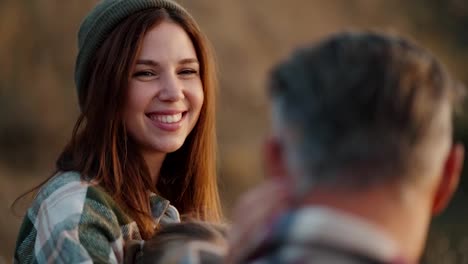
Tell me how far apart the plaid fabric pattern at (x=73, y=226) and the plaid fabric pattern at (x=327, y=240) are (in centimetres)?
121

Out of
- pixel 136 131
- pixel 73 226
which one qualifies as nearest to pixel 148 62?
pixel 136 131

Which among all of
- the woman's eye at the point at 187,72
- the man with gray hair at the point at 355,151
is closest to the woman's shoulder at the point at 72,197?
the woman's eye at the point at 187,72

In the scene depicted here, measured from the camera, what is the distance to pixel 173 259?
1.91m

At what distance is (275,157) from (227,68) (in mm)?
8937

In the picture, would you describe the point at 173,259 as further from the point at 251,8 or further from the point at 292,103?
the point at 251,8

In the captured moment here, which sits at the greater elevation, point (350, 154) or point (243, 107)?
point (350, 154)

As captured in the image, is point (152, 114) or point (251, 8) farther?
point (251, 8)

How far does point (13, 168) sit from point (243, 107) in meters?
2.65

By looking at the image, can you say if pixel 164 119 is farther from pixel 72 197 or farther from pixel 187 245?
pixel 187 245

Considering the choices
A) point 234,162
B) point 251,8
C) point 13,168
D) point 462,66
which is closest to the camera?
point 13,168

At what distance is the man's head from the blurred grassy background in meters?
6.17

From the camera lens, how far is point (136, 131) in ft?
10.3

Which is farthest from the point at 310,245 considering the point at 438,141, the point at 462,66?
the point at 462,66

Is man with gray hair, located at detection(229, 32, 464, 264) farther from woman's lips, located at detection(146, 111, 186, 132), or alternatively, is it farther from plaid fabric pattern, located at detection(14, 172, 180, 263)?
woman's lips, located at detection(146, 111, 186, 132)
